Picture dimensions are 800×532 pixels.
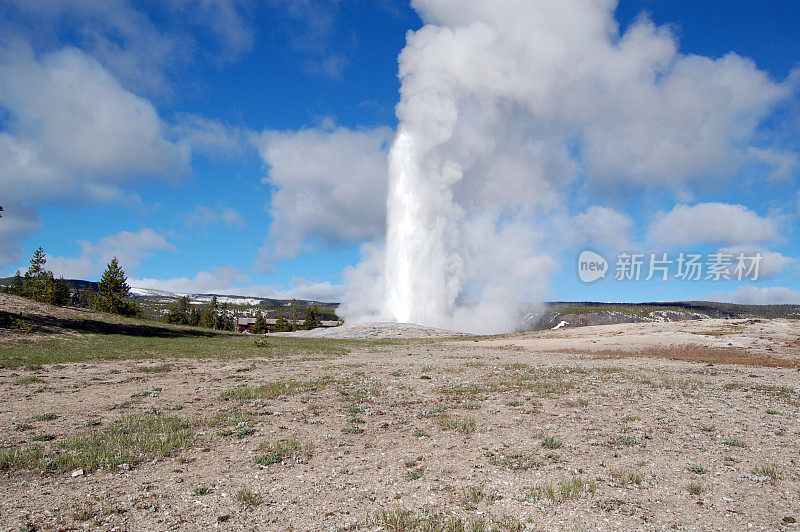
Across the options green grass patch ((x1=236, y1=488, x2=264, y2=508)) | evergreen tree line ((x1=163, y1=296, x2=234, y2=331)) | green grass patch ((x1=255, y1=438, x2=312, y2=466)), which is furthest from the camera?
evergreen tree line ((x1=163, y1=296, x2=234, y2=331))

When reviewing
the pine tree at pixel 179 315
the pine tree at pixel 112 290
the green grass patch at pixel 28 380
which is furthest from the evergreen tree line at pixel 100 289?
the green grass patch at pixel 28 380

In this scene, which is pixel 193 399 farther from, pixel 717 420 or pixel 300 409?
pixel 717 420

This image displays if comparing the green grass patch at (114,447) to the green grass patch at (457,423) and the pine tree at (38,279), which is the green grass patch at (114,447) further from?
the pine tree at (38,279)

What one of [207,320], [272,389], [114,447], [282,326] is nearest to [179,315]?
[207,320]

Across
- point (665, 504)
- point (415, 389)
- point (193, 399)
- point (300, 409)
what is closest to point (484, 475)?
point (665, 504)

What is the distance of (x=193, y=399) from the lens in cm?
1916

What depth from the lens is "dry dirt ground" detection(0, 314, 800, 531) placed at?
8336mm

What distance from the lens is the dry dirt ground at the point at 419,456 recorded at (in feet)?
27.3

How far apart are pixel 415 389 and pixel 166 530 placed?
15741mm

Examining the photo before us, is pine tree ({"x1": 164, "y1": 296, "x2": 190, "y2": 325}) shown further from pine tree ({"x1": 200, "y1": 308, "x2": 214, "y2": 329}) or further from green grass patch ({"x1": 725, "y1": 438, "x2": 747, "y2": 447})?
green grass patch ({"x1": 725, "y1": 438, "x2": 747, "y2": 447})

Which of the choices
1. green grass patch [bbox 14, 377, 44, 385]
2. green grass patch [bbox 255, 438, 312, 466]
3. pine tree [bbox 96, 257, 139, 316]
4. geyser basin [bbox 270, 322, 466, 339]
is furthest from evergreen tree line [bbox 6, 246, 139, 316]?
green grass patch [bbox 255, 438, 312, 466]

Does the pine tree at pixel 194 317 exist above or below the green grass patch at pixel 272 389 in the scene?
below

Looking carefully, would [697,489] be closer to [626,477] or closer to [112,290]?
[626,477]

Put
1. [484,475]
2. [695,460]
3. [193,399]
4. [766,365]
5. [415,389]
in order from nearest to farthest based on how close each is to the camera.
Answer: [484,475]
[695,460]
[193,399]
[415,389]
[766,365]
